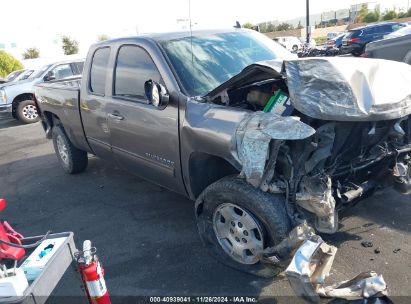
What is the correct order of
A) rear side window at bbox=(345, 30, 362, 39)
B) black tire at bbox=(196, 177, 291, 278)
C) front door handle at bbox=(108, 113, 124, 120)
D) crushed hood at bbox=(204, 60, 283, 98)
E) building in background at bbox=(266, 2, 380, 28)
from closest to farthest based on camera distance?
black tire at bbox=(196, 177, 291, 278), crushed hood at bbox=(204, 60, 283, 98), front door handle at bbox=(108, 113, 124, 120), rear side window at bbox=(345, 30, 362, 39), building in background at bbox=(266, 2, 380, 28)

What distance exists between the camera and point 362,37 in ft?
61.5

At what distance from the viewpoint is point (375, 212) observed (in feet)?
13.1

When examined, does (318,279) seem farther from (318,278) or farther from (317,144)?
(317,144)

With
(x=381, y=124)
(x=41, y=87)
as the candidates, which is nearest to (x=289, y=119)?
(x=381, y=124)

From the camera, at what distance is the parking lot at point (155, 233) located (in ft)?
10.2

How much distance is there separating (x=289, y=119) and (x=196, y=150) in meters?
0.89

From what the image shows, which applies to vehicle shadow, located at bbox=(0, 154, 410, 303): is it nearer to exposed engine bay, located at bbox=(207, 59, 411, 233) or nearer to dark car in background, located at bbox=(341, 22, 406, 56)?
exposed engine bay, located at bbox=(207, 59, 411, 233)

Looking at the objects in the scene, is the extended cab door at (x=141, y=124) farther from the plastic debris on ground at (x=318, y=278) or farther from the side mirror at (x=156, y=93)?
the plastic debris on ground at (x=318, y=278)

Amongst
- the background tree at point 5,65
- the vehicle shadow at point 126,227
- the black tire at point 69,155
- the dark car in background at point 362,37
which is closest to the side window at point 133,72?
the vehicle shadow at point 126,227

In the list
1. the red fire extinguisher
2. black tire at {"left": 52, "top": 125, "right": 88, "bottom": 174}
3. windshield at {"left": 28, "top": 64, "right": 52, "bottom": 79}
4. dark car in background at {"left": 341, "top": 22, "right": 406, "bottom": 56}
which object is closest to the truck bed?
black tire at {"left": 52, "top": 125, "right": 88, "bottom": 174}

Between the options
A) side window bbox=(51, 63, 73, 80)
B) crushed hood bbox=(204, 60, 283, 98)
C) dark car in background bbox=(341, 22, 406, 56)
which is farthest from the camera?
dark car in background bbox=(341, 22, 406, 56)

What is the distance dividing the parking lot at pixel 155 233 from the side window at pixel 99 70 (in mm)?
1410

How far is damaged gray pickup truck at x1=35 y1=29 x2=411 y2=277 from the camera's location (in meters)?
2.77

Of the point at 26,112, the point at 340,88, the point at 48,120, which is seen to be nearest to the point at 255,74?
the point at 340,88
